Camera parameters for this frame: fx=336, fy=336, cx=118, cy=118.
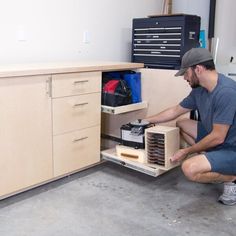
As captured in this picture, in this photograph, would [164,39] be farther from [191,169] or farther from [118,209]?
[118,209]

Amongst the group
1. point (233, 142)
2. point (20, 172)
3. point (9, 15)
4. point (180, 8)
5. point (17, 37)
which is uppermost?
point (180, 8)

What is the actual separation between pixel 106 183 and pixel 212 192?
2.40 ft

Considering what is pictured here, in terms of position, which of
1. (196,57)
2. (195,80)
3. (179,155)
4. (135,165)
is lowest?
(135,165)

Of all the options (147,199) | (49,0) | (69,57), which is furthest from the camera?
(69,57)

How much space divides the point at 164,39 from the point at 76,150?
123cm

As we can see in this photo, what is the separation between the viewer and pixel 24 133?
1984 millimetres

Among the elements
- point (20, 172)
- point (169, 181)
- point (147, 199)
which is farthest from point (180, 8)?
point (20, 172)

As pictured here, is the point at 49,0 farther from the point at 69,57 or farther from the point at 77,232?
the point at 77,232

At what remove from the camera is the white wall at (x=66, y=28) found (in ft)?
8.04

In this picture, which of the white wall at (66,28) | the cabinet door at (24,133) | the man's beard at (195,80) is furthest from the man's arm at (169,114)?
the white wall at (66,28)

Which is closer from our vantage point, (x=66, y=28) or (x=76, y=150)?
(x=76, y=150)

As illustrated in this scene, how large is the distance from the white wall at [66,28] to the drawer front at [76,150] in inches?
29.1

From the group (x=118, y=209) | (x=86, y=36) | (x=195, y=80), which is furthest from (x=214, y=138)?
(x=86, y=36)

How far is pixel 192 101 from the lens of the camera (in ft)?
7.45
